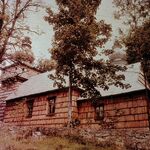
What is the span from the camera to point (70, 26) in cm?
1977

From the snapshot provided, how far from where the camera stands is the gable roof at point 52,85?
65.4 ft

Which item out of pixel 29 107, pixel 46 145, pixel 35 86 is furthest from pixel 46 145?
pixel 35 86

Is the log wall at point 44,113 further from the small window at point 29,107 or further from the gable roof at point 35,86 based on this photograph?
the gable roof at point 35,86

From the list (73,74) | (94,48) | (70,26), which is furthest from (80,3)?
(73,74)

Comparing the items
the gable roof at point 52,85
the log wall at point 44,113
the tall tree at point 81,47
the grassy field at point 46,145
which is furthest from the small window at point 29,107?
the grassy field at point 46,145

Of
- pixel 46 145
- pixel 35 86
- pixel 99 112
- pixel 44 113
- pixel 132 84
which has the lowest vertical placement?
pixel 46 145

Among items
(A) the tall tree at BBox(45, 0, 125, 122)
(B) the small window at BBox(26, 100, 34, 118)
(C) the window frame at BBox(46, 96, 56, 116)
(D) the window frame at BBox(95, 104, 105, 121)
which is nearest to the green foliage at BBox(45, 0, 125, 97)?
(A) the tall tree at BBox(45, 0, 125, 122)

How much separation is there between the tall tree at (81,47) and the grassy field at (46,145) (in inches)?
144

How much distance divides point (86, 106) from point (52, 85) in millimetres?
5253

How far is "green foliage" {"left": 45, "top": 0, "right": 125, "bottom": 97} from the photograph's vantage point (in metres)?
19.2

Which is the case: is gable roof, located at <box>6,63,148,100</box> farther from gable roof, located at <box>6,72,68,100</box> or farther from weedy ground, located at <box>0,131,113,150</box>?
weedy ground, located at <box>0,131,113,150</box>

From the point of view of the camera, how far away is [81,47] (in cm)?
1961

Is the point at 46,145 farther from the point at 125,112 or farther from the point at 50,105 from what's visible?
the point at 50,105

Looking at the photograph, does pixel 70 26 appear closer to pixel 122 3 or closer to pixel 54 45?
pixel 54 45
